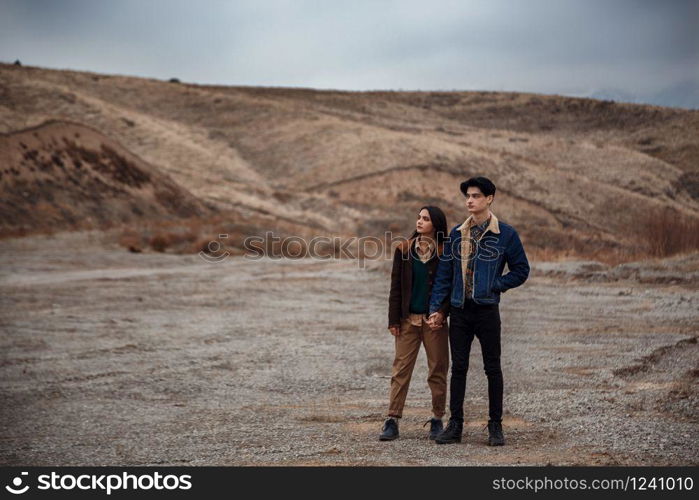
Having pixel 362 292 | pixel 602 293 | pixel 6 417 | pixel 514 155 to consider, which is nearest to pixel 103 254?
pixel 362 292

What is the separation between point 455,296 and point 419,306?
0.42 m

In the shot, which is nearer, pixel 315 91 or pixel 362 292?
pixel 362 292

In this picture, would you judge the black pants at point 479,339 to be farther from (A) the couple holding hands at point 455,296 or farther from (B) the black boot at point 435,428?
(B) the black boot at point 435,428

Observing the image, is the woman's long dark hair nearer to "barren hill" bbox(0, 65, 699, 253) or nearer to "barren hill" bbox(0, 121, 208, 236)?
"barren hill" bbox(0, 65, 699, 253)

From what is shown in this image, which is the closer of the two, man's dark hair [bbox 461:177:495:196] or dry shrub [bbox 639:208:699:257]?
man's dark hair [bbox 461:177:495:196]

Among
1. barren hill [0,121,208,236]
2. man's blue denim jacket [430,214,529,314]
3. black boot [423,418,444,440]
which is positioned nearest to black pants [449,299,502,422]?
man's blue denim jacket [430,214,529,314]

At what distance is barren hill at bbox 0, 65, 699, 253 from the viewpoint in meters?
41.3

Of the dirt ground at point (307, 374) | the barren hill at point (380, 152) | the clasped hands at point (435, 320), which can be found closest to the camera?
the clasped hands at point (435, 320)

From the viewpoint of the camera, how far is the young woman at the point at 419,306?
6.85 meters

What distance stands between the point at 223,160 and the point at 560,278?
38.3 meters

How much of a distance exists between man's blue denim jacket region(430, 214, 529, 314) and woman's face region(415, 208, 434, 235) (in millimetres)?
193

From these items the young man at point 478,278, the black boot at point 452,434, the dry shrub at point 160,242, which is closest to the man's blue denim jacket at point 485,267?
the young man at point 478,278

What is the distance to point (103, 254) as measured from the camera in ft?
91.3

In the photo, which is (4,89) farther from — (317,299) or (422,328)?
(422,328)
